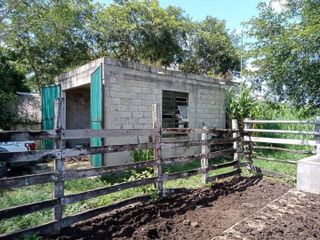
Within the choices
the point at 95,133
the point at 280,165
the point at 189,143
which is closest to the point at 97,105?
the point at 189,143

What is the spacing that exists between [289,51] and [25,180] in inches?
226

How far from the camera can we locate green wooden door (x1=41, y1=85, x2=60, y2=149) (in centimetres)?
1110

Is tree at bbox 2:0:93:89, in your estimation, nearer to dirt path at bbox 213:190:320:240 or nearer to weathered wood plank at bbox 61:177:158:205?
weathered wood plank at bbox 61:177:158:205

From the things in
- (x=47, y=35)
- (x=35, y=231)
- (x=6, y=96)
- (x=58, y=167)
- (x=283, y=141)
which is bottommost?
(x=35, y=231)

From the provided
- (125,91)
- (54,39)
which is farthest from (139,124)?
(54,39)

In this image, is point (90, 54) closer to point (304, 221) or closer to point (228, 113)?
point (228, 113)

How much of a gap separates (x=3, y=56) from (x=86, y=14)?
491 centimetres

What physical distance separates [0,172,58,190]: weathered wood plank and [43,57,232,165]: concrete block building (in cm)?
439

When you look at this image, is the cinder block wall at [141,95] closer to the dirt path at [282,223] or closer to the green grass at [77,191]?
the green grass at [77,191]

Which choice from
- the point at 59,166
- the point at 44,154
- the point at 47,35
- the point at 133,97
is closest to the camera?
the point at 44,154

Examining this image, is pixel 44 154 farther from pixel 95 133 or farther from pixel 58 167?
pixel 95 133

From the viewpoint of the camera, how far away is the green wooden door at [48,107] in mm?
11102

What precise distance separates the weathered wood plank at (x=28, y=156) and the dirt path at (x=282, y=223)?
7.30 ft

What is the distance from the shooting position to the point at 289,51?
671 centimetres
